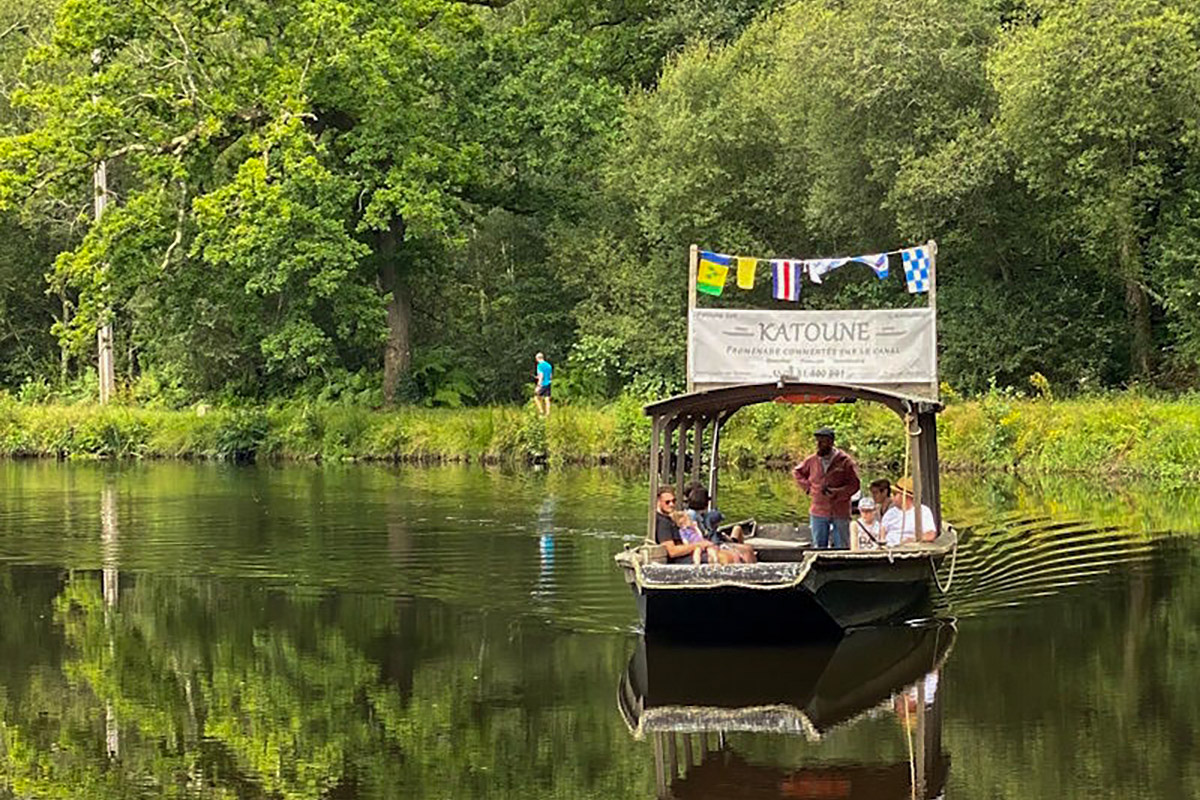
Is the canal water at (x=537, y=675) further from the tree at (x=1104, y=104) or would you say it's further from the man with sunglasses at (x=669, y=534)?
the tree at (x=1104, y=104)

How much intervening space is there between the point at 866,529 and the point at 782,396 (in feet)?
5.72

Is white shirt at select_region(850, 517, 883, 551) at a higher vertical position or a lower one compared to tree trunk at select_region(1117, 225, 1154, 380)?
lower

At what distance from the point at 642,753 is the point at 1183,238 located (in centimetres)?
2658

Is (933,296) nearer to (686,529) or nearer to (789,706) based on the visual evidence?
(686,529)

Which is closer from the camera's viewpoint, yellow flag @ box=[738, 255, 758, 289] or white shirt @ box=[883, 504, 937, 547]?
white shirt @ box=[883, 504, 937, 547]

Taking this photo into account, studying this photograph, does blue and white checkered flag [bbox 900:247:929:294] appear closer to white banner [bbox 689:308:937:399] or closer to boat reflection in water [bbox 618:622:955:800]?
white banner [bbox 689:308:937:399]

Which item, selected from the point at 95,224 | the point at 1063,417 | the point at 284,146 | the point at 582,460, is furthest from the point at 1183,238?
the point at 95,224

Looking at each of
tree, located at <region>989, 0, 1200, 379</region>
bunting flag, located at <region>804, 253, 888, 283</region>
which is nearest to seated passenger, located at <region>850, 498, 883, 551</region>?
bunting flag, located at <region>804, 253, 888, 283</region>

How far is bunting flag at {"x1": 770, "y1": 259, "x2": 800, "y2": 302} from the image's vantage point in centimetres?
2008

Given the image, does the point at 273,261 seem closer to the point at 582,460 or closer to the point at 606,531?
the point at 582,460

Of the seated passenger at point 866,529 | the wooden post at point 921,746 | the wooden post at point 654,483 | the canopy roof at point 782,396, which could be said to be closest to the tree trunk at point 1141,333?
the seated passenger at point 866,529

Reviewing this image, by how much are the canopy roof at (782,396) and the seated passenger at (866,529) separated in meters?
1.28

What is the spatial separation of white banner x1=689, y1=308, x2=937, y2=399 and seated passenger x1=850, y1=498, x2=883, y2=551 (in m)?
1.53

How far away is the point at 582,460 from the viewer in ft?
136
